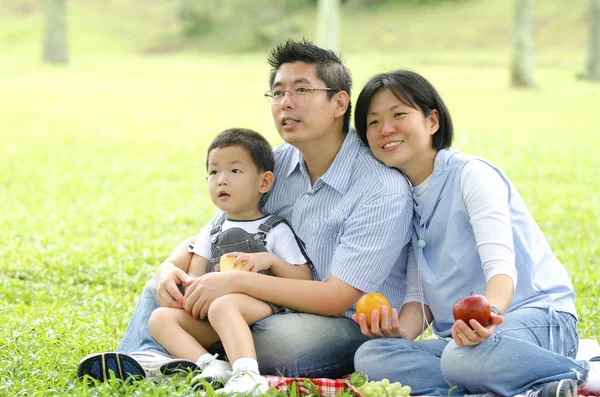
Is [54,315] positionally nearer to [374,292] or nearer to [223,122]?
[374,292]

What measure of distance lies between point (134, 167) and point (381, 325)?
377 inches

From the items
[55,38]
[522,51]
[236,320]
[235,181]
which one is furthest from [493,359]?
[55,38]

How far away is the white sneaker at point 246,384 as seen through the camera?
12.7ft

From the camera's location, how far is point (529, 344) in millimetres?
3990

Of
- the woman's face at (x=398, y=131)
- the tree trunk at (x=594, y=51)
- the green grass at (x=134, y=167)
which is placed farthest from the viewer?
the tree trunk at (x=594, y=51)

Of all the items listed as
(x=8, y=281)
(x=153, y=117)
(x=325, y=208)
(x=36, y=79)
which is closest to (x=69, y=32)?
(x=36, y=79)

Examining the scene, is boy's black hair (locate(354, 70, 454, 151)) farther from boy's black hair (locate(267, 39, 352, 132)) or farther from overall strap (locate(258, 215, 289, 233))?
overall strap (locate(258, 215, 289, 233))

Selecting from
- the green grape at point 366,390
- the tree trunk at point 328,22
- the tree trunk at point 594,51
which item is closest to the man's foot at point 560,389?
the green grape at point 366,390

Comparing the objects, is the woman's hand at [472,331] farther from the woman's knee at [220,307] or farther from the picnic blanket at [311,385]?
the woman's knee at [220,307]

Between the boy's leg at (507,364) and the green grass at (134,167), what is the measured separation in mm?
1265

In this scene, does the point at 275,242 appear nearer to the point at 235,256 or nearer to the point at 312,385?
the point at 235,256

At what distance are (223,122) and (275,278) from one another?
14.0m

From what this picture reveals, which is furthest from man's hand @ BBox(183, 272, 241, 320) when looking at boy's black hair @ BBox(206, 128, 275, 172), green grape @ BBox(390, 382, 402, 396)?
green grape @ BBox(390, 382, 402, 396)

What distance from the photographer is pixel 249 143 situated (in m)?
4.75
